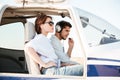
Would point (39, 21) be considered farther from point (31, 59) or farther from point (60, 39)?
point (31, 59)

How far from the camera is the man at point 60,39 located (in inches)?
223

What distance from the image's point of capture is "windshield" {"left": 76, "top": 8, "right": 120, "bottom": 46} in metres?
5.66

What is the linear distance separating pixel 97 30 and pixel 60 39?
23.8 inches

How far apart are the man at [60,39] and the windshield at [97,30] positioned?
289 millimetres

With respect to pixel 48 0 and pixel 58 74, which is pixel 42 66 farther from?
pixel 48 0

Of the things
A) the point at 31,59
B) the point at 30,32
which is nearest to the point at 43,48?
the point at 31,59

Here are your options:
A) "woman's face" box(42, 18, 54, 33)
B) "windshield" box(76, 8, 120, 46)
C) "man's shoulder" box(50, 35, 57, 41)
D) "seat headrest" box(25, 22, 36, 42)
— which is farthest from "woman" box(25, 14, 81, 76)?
"windshield" box(76, 8, 120, 46)

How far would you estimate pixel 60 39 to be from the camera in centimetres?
584

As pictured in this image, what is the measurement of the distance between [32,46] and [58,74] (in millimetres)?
594

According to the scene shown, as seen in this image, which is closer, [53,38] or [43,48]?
[43,48]

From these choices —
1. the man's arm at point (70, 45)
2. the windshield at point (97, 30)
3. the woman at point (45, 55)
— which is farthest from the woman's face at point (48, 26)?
the windshield at point (97, 30)

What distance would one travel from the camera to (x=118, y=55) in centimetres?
546

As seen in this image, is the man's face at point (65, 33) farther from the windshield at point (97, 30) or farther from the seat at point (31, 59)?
the seat at point (31, 59)

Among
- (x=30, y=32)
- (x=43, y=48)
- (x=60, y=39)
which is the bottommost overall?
Result: (x=43, y=48)
